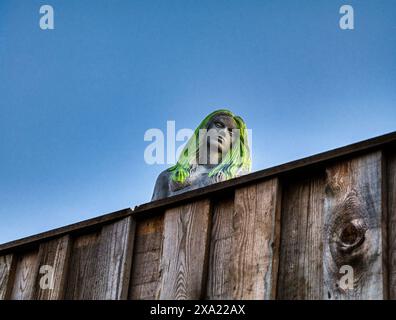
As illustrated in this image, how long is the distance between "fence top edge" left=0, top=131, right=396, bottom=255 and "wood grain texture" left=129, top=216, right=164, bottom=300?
3.2 inches

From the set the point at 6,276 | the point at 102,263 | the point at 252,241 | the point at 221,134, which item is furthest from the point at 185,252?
the point at 221,134

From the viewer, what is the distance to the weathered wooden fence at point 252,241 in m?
4.55

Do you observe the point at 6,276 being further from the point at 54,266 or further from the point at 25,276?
the point at 54,266

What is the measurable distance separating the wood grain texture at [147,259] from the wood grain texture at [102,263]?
1.6 inches

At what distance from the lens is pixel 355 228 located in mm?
4582

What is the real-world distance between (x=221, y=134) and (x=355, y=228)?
3885 millimetres

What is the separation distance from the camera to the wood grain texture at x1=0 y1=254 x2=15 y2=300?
6.16 meters

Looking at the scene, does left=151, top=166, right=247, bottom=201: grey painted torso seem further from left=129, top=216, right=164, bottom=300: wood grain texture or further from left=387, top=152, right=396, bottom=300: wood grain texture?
left=387, top=152, right=396, bottom=300: wood grain texture

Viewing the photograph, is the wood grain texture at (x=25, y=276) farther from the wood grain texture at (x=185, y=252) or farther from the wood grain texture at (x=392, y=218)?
the wood grain texture at (x=392, y=218)

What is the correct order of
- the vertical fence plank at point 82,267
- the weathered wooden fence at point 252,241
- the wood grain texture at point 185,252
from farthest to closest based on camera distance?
1. the vertical fence plank at point 82,267
2. the wood grain texture at point 185,252
3. the weathered wooden fence at point 252,241

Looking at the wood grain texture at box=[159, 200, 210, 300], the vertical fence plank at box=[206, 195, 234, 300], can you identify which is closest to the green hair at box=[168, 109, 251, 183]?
the wood grain texture at box=[159, 200, 210, 300]

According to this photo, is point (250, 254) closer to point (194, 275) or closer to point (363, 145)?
point (194, 275)

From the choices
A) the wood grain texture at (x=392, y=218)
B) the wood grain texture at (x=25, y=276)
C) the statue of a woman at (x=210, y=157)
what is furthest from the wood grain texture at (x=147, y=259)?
the statue of a woman at (x=210, y=157)

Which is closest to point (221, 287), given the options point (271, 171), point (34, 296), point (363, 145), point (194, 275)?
point (194, 275)
